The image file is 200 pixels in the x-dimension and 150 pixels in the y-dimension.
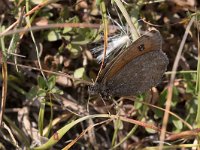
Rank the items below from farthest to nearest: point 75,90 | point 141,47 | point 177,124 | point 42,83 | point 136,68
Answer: point 75,90, point 177,124, point 42,83, point 136,68, point 141,47

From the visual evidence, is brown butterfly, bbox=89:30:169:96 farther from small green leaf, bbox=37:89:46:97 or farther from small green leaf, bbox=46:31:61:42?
small green leaf, bbox=46:31:61:42

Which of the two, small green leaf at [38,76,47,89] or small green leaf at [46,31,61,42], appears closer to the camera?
small green leaf at [38,76,47,89]

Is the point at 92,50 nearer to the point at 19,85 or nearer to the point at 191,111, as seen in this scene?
the point at 19,85

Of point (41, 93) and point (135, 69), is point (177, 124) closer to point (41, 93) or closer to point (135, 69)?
point (135, 69)

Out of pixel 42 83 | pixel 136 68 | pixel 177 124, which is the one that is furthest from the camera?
pixel 177 124

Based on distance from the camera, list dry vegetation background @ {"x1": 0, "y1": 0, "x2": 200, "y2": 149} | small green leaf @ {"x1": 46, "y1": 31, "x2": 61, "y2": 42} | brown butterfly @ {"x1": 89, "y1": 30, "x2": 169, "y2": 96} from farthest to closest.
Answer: small green leaf @ {"x1": 46, "y1": 31, "x2": 61, "y2": 42}, dry vegetation background @ {"x1": 0, "y1": 0, "x2": 200, "y2": 149}, brown butterfly @ {"x1": 89, "y1": 30, "x2": 169, "y2": 96}

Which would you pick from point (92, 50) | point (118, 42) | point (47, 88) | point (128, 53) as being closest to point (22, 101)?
point (47, 88)

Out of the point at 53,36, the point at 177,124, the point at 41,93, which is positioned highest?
the point at 53,36

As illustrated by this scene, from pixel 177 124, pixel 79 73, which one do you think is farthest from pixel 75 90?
pixel 177 124

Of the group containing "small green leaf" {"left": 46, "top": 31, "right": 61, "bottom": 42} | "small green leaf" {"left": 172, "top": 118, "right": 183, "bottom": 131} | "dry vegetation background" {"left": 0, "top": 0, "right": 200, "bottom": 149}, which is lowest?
"small green leaf" {"left": 172, "top": 118, "right": 183, "bottom": 131}

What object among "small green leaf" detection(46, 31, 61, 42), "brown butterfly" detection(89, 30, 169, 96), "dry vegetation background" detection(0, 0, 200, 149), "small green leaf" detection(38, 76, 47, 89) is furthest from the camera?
"small green leaf" detection(46, 31, 61, 42)

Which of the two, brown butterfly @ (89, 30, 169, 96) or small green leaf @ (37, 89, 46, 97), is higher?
brown butterfly @ (89, 30, 169, 96)

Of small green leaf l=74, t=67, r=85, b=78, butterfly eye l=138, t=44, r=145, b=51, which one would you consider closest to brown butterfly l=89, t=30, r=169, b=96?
butterfly eye l=138, t=44, r=145, b=51
